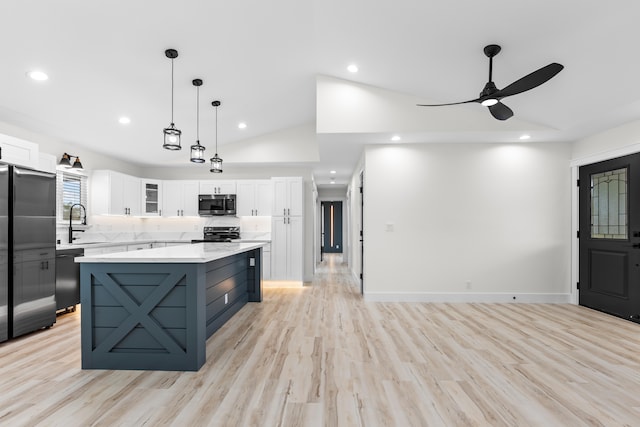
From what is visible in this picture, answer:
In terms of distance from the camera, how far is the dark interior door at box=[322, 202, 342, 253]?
46.0 ft

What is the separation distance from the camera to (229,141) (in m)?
6.98

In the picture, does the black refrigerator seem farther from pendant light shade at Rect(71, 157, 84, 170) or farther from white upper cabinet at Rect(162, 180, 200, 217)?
white upper cabinet at Rect(162, 180, 200, 217)

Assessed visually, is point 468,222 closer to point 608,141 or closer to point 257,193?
point 608,141

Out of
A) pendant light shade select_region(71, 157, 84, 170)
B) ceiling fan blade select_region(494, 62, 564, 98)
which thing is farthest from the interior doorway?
ceiling fan blade select_region(494, 62, 564, 98)

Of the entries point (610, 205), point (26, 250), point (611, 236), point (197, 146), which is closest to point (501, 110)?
point (610, 205)

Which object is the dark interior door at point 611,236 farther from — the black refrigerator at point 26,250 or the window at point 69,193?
the window at point 69,193

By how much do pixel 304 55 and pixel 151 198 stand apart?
184 inches

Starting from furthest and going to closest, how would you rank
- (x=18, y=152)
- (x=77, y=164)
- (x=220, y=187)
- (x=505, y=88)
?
(x=220, y=187)
(x=77, y=164)
(x=18, y=152)
(x=505, y=88)

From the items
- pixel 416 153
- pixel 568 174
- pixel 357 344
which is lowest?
pixel 357 344

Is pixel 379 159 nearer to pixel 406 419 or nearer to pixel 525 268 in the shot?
pixel 525 268

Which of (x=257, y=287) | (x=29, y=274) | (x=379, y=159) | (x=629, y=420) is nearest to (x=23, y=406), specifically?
(x=29, y=274)

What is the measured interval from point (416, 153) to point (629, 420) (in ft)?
12.9

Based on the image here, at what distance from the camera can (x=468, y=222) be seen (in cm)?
533

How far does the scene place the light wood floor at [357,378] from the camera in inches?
84.0
